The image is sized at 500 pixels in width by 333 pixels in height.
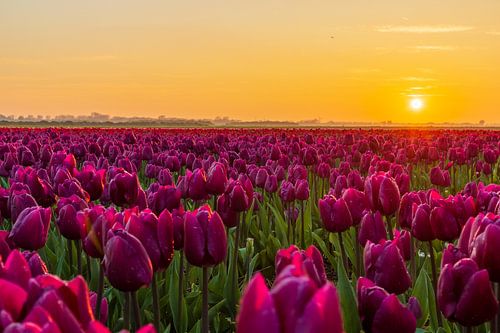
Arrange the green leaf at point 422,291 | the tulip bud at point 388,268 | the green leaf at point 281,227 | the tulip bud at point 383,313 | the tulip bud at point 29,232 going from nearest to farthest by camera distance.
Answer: the tulip bud at point 383,313 → the tulip bud at point 388,268 → the tulip bud at point 29,232 → the green leaf at point 422,291 → the green leaf at point 281,227

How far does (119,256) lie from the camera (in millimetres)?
2223

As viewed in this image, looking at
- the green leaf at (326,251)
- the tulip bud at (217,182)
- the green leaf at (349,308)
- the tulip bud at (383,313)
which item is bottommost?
the green leaf at (326,251)

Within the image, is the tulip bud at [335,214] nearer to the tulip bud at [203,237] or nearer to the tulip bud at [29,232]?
the tulip bud at [203,237]

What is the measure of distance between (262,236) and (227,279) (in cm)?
212

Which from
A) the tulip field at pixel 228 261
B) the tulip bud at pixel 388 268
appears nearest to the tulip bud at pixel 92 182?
the tulip field at pixel 228 261

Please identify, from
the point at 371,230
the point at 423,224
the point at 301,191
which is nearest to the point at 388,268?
the point at 423,224

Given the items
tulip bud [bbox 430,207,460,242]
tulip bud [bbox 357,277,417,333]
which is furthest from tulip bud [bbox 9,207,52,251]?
tulip bud [bbox 430,207,460,242]

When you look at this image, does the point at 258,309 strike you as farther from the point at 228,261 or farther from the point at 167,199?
the point at 228,261

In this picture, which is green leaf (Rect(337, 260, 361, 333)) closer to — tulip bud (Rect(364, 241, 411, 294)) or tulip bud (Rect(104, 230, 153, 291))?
tulip bud (Rect(364, 241, 411, 294))

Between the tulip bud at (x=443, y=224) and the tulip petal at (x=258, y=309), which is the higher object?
the tulip petal at (x=258, y=309)

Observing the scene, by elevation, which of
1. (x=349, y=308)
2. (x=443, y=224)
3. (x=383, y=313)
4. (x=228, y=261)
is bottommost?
(x=228, y=261)

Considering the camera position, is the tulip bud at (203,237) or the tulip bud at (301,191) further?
the tulip bud at (301,191)

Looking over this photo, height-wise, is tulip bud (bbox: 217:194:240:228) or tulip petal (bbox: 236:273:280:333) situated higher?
tulip petal (bbox: 236:273:280:333)

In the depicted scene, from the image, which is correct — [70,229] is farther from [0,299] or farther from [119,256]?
[0,299]
